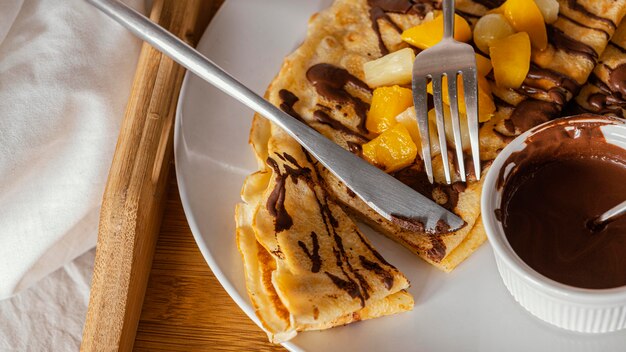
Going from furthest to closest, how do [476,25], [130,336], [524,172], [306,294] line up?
1. [476,25]
2. [130,336]
3. [524,172]
4. [306,294]

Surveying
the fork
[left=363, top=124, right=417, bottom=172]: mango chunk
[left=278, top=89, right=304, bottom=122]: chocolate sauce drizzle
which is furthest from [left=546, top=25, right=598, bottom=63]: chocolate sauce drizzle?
[left=278, top=89, right=304, bottom=122]: chocolate sauce drizzle

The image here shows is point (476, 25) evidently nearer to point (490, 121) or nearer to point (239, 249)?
point (490, 121)

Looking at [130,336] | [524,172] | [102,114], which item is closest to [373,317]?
[524,172]

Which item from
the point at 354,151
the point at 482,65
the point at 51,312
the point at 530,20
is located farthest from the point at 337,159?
the point at 51,312

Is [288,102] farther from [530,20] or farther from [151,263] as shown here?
[530,20]

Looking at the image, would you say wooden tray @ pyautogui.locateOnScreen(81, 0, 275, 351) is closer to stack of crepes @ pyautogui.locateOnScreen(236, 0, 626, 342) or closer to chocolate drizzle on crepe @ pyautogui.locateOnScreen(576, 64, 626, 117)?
stack of crepes @ pyautogui.locateOnScreen(236, 0, 626, 342)
